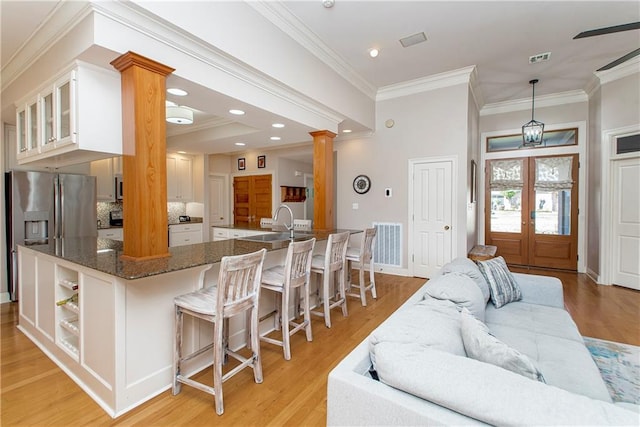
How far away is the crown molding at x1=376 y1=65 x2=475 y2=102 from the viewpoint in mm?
4465

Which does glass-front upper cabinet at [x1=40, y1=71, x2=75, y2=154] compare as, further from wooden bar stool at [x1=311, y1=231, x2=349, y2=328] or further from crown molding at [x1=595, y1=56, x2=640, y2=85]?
crown molding at [x1=595, y1=56, x2=640, y2=85]

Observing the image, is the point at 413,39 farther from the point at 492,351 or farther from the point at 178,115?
the point at 492,351

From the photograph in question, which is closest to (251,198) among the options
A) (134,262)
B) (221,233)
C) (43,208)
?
(221,233)

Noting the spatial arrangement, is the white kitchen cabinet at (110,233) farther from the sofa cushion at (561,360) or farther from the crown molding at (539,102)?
the crown molding at (539,102)

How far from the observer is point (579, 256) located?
5422 mm

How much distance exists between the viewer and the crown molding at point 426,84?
4465mm

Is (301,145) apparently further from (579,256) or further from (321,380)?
(579,256)

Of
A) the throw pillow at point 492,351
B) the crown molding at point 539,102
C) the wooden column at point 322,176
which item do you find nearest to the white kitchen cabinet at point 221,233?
the wooden column at point 322,176

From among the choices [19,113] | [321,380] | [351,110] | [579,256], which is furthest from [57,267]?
[579,256]

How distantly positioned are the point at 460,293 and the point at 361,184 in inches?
145

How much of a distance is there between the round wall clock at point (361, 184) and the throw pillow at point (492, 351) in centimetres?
404

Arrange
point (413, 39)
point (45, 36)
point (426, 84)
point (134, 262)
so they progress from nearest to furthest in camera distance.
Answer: point (134, 262)
point (45, 36)
point (413, 39)
point (426, 84)

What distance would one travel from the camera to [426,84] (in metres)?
4.78

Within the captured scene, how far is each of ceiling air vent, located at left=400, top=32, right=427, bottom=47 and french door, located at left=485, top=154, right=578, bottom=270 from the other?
135 inches
